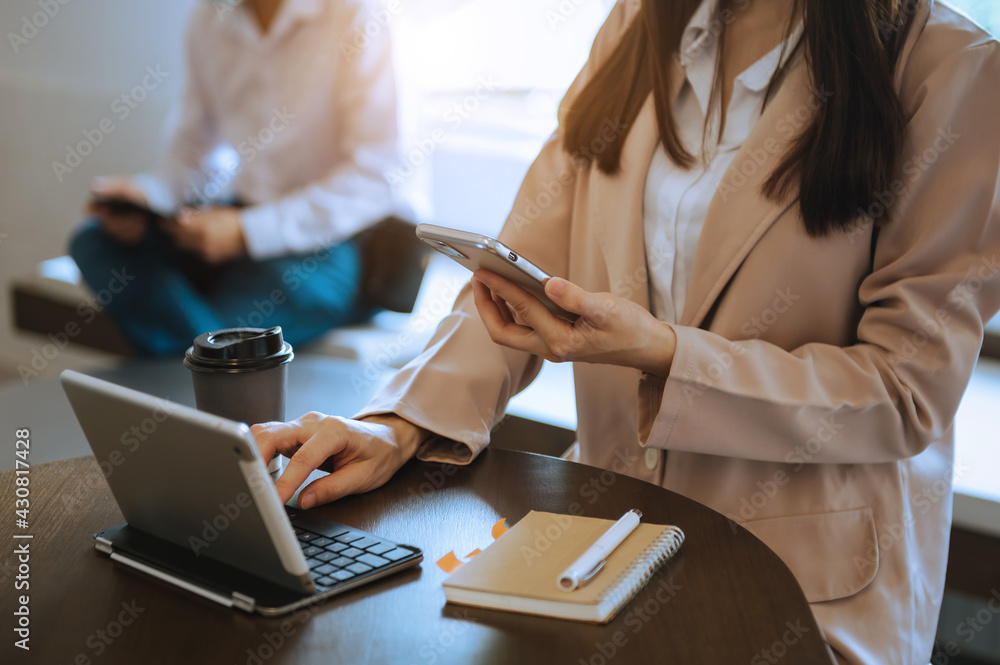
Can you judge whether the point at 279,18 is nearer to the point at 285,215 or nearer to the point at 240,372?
the point at 285,215

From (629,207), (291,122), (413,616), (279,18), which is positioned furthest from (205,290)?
(413,616)

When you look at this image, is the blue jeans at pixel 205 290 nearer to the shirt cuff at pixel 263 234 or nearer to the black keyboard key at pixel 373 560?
the shirt cuff at pixel 263 234

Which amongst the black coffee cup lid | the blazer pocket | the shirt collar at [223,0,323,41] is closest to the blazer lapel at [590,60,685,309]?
the blazer pocket

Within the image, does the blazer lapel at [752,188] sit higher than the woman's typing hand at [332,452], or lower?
higher

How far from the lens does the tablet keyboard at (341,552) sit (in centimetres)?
64

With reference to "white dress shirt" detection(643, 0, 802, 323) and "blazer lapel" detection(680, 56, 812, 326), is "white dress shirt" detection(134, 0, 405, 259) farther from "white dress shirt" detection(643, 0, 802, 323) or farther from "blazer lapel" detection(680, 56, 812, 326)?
"blazer lapel" detection(680, 56, 812, 326)

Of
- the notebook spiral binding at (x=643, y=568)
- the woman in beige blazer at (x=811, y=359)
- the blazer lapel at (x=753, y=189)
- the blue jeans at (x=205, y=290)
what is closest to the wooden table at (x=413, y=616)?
the notebook spiral binding at (x=643, y=568)

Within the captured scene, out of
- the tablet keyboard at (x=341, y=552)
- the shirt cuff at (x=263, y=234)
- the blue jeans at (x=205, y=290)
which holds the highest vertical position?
the tablet keyboard at (x=341, y=552)

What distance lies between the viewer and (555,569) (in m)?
0.63

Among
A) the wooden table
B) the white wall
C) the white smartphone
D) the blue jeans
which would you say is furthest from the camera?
the white wall

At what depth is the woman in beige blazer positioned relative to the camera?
2.66 feet

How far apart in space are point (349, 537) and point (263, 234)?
1.63 metres

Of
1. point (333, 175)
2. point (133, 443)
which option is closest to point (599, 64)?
point (133, 443)

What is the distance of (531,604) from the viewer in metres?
0.60
